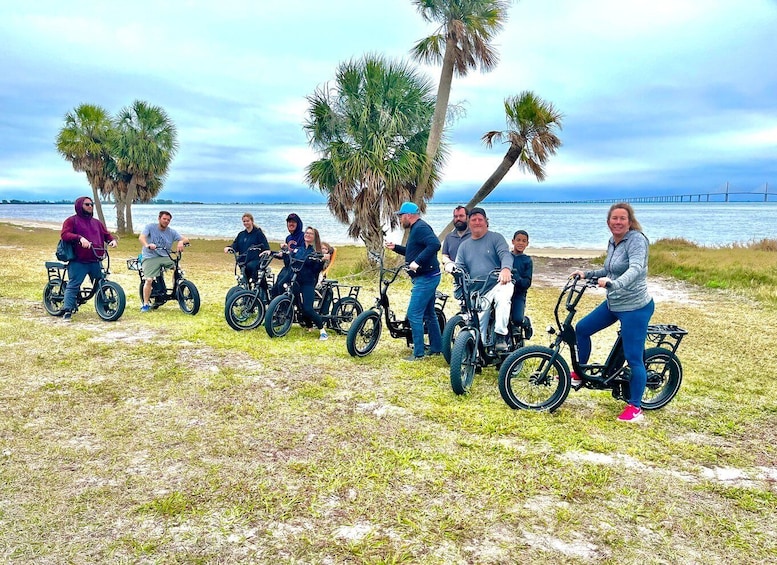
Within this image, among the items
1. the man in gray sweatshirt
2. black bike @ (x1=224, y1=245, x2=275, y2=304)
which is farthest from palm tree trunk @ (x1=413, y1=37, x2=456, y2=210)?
the man in gray sweatshirt

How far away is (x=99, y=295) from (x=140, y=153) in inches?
1119

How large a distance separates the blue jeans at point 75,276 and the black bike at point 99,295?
0.29 feet

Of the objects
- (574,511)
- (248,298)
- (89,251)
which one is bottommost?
(574,511)

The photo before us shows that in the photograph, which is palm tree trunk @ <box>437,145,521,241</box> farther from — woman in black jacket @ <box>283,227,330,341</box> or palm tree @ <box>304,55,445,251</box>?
woman in black jacket @ <box>283,227,330,341</box>

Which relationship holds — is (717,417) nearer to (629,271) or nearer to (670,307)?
(629,271)

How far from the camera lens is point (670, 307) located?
11531mm

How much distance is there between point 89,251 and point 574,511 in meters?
7.85

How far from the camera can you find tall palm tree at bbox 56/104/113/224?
34.2 meters

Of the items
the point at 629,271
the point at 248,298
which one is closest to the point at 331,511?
the point at 629,271

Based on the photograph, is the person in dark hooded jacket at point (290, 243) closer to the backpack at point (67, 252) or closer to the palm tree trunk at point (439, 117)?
the backpack at point (67, 252)

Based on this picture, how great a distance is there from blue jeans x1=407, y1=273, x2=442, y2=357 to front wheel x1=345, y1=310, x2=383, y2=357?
0.45m

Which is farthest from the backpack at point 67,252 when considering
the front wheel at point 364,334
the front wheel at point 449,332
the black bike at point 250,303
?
the front wheel at point 449,332

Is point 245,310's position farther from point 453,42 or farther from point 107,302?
point 453,42

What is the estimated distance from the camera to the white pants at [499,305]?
214 inches
